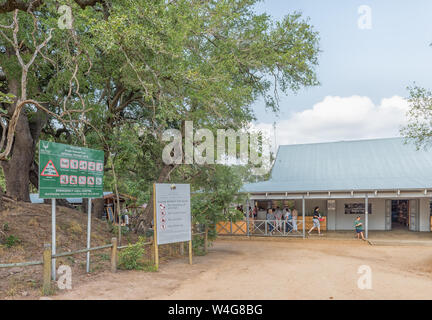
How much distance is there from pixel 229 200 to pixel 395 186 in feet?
28.3

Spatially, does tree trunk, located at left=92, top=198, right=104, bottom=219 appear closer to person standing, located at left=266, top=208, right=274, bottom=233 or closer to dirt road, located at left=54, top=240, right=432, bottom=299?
dirt road, located at left=54, top=240, right=432, bottom=299

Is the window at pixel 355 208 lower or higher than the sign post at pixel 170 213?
lower

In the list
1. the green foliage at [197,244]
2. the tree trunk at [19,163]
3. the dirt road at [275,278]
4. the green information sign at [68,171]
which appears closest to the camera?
the dirt road at [275,278]

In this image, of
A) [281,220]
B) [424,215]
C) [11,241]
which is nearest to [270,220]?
[281,220]

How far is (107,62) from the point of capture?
35.6 ft

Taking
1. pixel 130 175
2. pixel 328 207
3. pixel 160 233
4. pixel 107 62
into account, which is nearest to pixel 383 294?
pixel 160 233

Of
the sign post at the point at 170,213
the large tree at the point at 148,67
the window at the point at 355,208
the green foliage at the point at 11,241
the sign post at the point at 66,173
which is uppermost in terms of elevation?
the large tree at the point at 148,67

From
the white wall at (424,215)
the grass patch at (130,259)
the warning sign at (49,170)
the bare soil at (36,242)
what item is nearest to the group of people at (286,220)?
the white wall at (424,215)

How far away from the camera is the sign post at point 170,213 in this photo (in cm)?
891

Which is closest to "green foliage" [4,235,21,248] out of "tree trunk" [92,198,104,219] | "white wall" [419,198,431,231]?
"tree trunk" [92,198,104,219]

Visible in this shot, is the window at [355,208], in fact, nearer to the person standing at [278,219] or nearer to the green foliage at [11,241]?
the person standing at [278,219]

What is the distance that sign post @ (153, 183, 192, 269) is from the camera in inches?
351

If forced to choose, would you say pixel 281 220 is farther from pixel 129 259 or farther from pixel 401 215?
pixel 129 259
